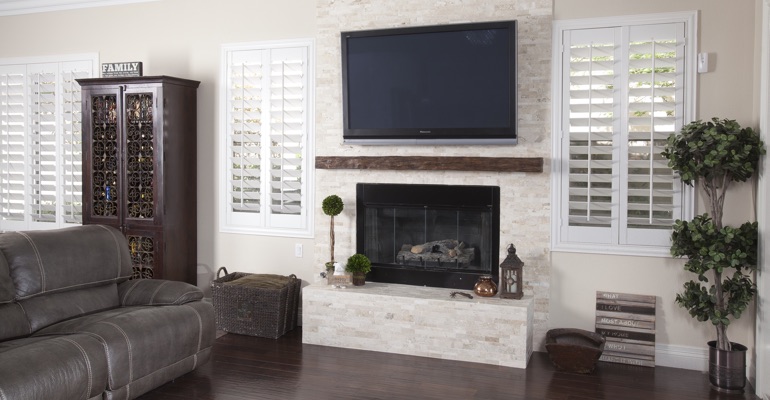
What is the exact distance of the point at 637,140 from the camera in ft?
15.0

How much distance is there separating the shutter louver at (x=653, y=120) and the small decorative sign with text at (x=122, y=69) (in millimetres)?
4040

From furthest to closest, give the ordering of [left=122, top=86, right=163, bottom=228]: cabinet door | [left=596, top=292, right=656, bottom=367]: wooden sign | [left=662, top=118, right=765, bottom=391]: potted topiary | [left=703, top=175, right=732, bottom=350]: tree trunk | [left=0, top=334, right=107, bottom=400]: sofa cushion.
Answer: [left=122, top=86, right=163, bottom=228]: cabinet door → [left=596, top=292, right=656, bottom=367]: wooden sign → [left=703, top=175, right=732, bottom=350]: tree trunk → [left=662, top=118, right=765, bottom=391]: potted topiary → [left=0, top=334, right=107, bottom=400]: sofa cushion

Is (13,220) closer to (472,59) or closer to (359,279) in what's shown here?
(359,279)

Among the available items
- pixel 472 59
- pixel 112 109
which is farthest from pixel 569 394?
pixel 112 109

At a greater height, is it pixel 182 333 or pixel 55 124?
pixel 55 124

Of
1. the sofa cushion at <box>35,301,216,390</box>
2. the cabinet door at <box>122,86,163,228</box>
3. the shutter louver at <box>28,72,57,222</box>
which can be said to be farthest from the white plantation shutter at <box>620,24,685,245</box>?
the shutter louver at <box>28,72,57,222</box>

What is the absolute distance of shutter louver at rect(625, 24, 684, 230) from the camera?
446cm

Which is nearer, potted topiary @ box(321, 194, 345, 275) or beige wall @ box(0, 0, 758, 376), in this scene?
beige wall @ box(0, 0, 758, 376)

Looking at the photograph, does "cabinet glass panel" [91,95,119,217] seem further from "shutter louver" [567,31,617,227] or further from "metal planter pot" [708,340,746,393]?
"metal planter pot" [708,340,746,393]

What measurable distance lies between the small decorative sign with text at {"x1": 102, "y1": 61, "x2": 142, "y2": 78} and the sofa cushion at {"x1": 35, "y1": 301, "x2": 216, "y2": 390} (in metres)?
2.43

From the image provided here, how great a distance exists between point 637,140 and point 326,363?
8.88ft

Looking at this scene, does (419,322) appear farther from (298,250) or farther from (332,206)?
(298,250)

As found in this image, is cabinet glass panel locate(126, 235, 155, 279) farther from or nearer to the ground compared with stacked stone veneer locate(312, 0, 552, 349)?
nearer to the ground

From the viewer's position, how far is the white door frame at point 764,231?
12.8ft
